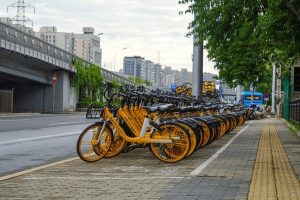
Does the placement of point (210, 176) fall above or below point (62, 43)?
below

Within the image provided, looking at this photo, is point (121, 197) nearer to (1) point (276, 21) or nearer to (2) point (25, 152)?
(2) point (25, 152)

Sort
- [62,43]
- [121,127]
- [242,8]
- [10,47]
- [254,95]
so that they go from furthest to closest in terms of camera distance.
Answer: [62,43] < [254,95] < [10,47] < [242,8] < [121,127]

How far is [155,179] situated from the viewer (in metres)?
8.12

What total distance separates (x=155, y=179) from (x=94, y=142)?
2.30 metres

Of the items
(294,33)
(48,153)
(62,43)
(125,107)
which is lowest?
(48,153)

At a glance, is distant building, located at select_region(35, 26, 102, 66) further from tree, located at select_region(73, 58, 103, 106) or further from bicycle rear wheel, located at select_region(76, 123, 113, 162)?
bicycle rear wheel, located at select_region(76, 123, 113, 162)

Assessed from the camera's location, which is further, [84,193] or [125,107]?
[125,107]

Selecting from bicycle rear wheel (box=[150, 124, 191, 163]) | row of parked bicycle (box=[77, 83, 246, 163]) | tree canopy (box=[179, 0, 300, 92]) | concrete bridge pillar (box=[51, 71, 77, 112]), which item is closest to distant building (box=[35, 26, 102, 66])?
concrete bridge pillar (box=[51, 71, 77, 112])

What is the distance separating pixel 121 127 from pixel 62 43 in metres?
108

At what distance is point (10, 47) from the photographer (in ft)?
129

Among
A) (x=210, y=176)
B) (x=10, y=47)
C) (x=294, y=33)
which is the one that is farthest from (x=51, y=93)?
(x=210, y=176)

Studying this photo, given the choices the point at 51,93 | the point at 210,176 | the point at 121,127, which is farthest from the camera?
the point at 51,93

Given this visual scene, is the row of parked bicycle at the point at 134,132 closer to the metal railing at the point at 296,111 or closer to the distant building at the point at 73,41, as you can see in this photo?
the metal railing at the point at 296,111

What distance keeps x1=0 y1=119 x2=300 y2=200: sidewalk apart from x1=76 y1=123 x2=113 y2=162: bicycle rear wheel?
163 mm
